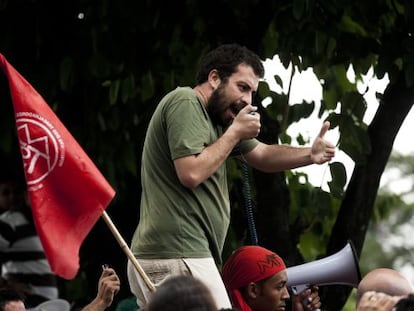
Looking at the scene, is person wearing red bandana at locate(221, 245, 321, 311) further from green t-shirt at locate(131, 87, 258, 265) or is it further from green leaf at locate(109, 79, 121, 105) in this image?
green leaf at locate(109, 79, 121, 105)

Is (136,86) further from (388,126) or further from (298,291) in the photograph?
(298,291)

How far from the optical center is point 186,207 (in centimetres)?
843

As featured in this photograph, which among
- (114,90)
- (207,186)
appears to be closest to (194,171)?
(207,186)

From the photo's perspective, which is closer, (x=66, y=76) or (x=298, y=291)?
(x=298, y=291)

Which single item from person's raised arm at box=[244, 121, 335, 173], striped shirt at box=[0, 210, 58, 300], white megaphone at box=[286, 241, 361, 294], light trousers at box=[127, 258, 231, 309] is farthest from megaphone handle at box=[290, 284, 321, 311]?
striped shirt at box=[0, 210, 58, 300]

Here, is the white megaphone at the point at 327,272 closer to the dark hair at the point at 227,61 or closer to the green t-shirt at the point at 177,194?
the green t-shirt at the point at 177,194

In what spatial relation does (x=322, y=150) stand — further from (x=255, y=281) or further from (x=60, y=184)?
(x=60, y=184)

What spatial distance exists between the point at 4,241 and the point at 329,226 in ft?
7.95

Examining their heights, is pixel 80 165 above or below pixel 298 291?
above

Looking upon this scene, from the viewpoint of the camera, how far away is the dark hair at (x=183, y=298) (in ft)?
21.6

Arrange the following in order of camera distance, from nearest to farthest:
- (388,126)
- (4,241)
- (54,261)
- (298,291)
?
(54,261) < (298,291) < (388,126) < (4,241)

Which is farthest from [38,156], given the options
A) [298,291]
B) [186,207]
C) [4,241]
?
[4,241]

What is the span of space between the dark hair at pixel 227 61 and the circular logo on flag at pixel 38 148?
32.0 inches

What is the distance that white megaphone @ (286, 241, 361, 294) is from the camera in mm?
9500
